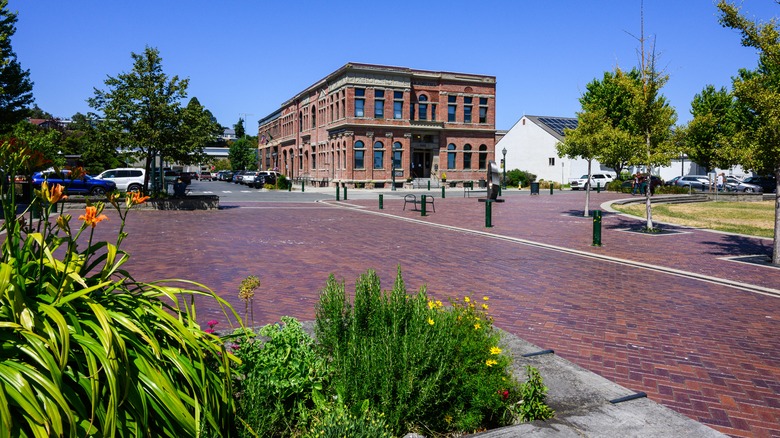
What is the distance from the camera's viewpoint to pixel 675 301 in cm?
862

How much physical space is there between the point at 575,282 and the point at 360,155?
45.9 meters

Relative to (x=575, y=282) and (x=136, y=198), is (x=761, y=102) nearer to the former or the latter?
(x=575, y=282)

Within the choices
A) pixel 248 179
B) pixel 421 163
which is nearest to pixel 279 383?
pixel 421 163

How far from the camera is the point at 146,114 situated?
84.6 feet

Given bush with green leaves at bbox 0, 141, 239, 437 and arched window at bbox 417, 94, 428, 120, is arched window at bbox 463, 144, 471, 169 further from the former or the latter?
bush with green leaves at bbox 0, 141, 239, 437

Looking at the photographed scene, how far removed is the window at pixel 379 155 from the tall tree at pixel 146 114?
29.9 metres

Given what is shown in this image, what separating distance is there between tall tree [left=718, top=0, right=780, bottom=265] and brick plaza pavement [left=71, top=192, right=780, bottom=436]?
2235 millimetres

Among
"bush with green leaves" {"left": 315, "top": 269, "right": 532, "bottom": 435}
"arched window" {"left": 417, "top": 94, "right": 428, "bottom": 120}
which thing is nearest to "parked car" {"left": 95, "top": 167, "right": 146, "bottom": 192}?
"arched window" {"left": 417, "top": 94, "right": 428, "bottom": 120}

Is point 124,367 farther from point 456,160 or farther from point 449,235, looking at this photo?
point 456,160

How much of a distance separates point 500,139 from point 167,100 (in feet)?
184

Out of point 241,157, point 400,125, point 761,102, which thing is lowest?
point 761,102

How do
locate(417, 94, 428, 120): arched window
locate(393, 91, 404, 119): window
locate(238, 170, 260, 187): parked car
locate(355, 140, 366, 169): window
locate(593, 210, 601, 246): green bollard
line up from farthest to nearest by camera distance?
locate(238, 170, 260, 187): parked car < locate(417, 94, 428, 120): arched window < locate(393, 91, 404, 119): window < locate(355, 140, 366, 169): window < locate(593, 210, 601, 246): green bollard

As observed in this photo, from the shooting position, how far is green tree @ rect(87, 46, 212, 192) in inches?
1003

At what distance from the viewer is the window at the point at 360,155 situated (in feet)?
179
